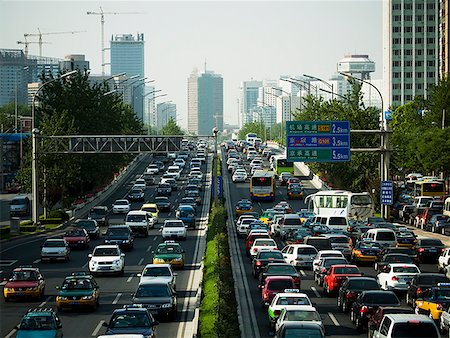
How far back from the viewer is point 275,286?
37094 millimetres

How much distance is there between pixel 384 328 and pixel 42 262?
3077 centimetres

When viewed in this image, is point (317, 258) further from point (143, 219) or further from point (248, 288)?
point (143, 219)

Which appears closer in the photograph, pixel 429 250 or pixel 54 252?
pixel 54 252

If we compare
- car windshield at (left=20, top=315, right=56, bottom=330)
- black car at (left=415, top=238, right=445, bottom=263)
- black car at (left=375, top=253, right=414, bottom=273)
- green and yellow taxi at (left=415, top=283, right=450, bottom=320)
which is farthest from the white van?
car windshield at (left=20, top=315, right=56, bottom=330)

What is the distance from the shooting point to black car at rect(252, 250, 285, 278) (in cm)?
4659

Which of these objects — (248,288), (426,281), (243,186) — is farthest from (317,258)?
(243,186)

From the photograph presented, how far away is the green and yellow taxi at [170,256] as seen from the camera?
4972 cm

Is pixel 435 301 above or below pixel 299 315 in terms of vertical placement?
below

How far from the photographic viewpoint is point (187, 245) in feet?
209

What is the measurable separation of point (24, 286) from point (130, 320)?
41.8ft

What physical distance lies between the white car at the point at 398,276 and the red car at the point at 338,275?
123 cm

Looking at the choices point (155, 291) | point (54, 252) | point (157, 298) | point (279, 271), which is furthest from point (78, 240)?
point (157, 298)

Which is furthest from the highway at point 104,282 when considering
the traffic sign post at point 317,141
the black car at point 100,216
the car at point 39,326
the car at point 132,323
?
the traffic sign post at point 317,141

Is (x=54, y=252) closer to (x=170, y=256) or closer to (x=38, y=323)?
(x=170, y=256)
